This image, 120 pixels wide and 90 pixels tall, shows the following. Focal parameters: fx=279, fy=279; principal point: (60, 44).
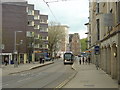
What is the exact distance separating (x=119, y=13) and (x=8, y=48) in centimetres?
5096

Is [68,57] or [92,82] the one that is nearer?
[92,82]

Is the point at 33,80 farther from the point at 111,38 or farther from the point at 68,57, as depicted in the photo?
the point at 68,57

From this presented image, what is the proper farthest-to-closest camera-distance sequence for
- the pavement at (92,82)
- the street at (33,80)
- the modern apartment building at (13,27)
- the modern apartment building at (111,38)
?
the modern apartment building at (13,27) → the modern apartment building at (111,38) → the street at (33,80) → the pavement at (92,82)

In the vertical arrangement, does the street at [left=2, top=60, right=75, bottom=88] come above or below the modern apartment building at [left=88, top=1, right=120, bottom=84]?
below

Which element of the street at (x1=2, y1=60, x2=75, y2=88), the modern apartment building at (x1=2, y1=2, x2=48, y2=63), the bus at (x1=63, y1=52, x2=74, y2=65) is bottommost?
the street at (x1=2, y1=60, x2=75, y2=88)

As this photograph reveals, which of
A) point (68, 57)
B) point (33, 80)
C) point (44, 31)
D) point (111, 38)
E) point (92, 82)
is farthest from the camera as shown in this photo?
point (44, 31)

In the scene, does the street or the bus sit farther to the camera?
the bus

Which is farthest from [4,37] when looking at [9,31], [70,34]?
[70,34]

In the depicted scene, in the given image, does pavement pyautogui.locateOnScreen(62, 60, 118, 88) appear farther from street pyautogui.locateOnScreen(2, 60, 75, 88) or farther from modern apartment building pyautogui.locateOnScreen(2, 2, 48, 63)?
modern apartment building pyautogui.locateOnScreen(2, 2, 48, 63)

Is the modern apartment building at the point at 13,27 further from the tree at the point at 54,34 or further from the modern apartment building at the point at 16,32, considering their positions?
the tree at the point at 54,34

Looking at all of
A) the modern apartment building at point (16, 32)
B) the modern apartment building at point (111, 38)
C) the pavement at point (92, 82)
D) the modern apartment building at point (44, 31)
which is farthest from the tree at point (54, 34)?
the pavement at point (92, 82)

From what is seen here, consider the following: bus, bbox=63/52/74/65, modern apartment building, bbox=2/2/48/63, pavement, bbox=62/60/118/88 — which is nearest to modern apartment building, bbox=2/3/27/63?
modern apartment building, bbox=2/2/48/63

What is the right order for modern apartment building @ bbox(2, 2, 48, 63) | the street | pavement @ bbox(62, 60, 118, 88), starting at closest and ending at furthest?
pavement @ bbox(62, 60, 118, 88)
the street
modern apartment building @ bbox(2, 2, 48, 63)

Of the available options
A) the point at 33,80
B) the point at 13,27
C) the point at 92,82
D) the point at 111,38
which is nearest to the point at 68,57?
the point at 13,27
